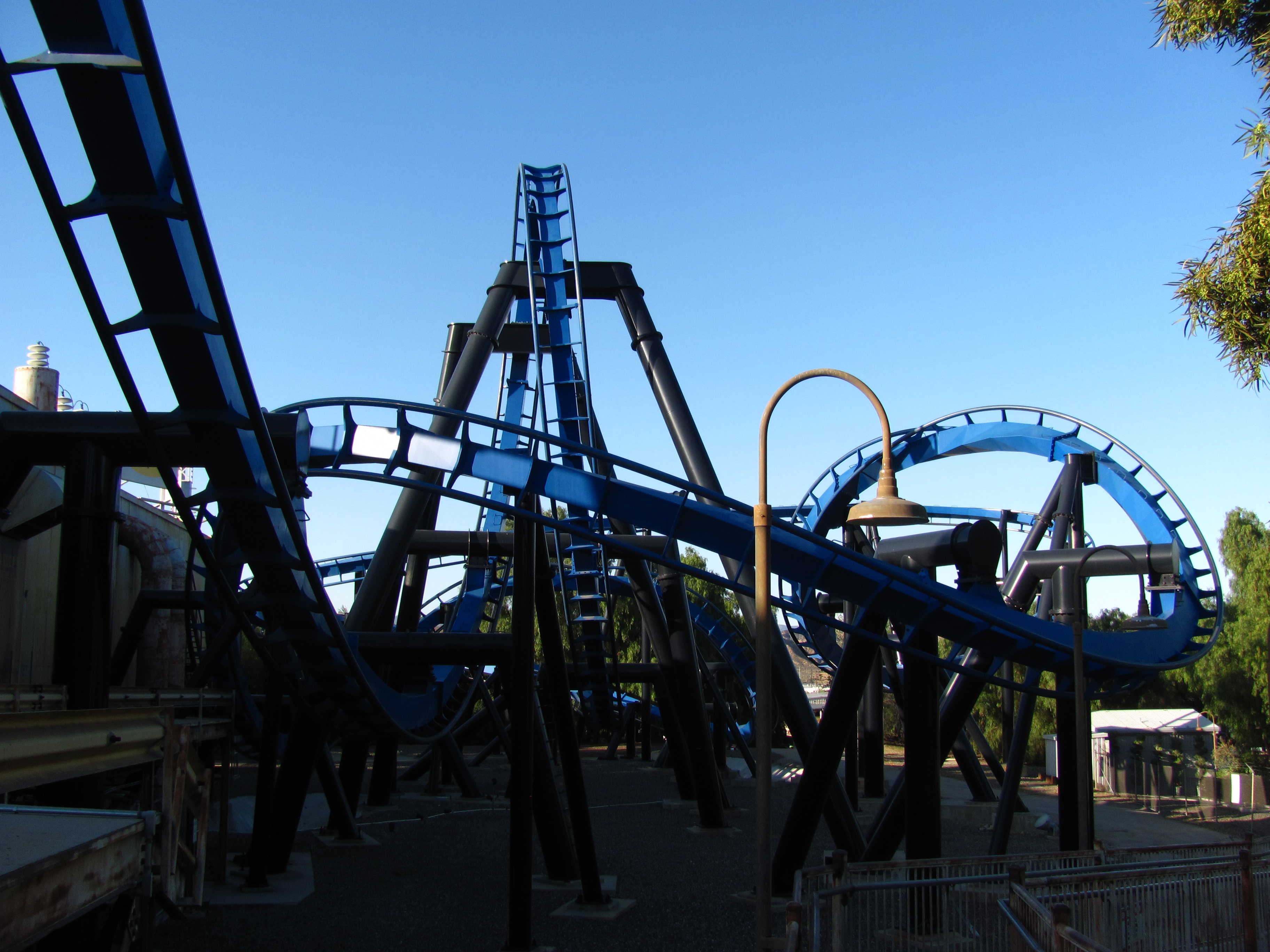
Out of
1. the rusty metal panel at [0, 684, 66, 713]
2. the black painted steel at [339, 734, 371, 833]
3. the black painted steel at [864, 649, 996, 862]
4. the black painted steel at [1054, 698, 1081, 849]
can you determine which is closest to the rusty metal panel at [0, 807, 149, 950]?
the rusty metal panel at [0, 684, 66, 713]

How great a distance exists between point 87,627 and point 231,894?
189 inches

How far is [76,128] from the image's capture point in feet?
21.1

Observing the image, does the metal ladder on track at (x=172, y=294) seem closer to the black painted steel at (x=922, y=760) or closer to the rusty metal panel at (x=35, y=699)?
the rusty metal panel at (x=35, y=699)

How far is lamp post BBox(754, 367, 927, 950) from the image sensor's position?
22.2 ft

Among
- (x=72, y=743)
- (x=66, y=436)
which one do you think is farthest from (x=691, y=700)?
(x=72, y=743)

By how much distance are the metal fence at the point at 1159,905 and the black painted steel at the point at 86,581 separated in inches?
284

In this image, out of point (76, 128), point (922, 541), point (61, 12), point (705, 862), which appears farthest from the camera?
point (705, 862)

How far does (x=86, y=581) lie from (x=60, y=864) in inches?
255

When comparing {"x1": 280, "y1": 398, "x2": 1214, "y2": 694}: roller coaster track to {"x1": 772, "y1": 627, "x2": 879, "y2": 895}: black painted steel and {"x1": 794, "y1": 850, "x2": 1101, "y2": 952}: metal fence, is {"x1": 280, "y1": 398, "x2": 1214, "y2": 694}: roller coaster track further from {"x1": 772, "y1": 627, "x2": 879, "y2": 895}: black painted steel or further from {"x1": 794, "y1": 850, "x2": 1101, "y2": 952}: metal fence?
{"x1": 794, "y1": 850, "x2": 1101, "y2": 952}: metal fence

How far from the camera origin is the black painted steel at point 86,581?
8.95 meters

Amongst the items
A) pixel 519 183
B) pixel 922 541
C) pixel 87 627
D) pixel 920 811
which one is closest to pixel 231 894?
pixel 87 627

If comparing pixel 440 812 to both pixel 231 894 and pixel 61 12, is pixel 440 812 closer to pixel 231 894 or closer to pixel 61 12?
pixel 231 894

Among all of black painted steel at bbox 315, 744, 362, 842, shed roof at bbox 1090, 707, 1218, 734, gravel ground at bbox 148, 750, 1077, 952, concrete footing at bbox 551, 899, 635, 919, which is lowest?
gravel ground at bbox 148, 750, 1077, 952

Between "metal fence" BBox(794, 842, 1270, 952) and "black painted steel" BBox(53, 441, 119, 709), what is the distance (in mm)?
5932
